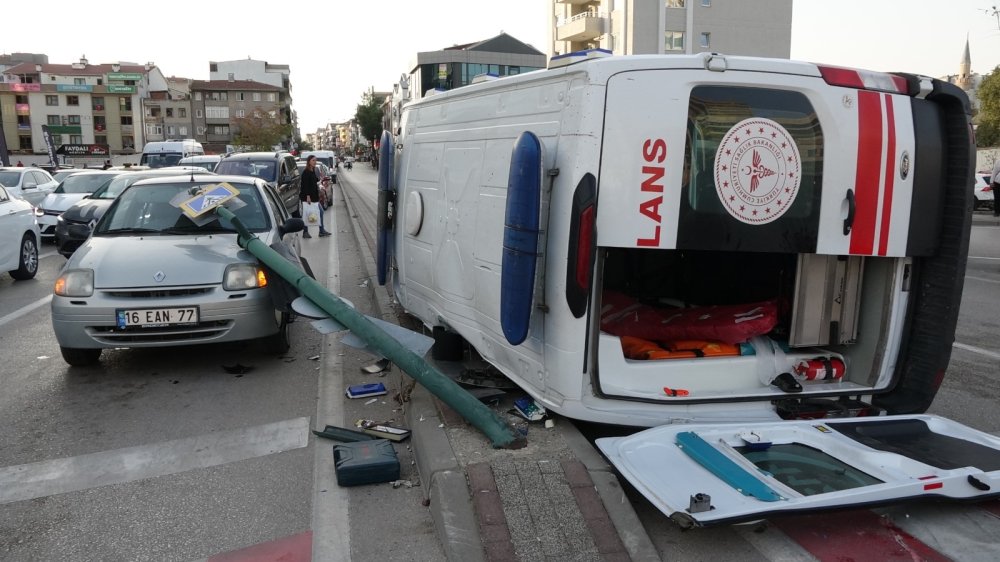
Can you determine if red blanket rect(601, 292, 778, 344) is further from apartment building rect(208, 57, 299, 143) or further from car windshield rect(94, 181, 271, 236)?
apartment building rect(208, 57, 299, 143)

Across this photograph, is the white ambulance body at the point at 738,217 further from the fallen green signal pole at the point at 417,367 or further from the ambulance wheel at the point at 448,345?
the ambulance wheel at the point at 448,345

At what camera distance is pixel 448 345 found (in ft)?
18.9

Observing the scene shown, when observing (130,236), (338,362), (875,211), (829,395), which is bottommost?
(338,362)

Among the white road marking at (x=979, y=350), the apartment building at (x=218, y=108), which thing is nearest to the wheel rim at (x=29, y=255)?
the white road marking at (x=979, y=350)

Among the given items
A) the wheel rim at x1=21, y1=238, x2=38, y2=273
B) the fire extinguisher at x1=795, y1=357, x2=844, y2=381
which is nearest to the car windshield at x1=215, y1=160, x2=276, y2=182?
the wheel rim at x1=21, y1=238, x2=38, y2=273

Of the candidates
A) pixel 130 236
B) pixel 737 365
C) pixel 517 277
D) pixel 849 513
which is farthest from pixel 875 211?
pixel 130 236

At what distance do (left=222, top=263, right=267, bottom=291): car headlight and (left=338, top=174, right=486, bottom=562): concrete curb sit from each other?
6.33ft

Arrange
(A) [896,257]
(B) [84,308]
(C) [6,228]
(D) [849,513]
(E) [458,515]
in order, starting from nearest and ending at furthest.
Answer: (E) [458,515] < (D) [849,513] < (A) [896,257] < (B) [84,308] < (C) [6,228]

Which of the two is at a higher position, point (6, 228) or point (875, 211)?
point (875, 211)

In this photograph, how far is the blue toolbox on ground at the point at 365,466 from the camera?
13.5ft

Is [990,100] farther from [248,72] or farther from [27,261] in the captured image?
[248,72]

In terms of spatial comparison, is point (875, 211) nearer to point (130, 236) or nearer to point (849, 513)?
point (849, 513)

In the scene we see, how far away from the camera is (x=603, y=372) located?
13.5 feet

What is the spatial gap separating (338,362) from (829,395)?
4.12m
